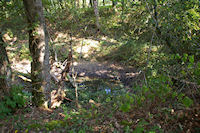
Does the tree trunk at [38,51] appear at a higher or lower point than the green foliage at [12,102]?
higher

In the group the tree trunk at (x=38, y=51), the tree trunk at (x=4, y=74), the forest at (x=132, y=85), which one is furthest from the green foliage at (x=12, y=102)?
the tree trunk at (x=38, y=51)

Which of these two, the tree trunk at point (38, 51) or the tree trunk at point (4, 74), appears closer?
the tree trunk at point (4, 74)

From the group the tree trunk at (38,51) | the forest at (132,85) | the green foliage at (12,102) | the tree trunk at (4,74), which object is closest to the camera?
the forest at (132,85)

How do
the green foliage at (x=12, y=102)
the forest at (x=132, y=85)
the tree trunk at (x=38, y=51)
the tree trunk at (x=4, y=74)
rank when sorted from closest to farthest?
the forest at (x=132, y=85) → the green foliage at (x=12, y=102) → the tree trunk at (x=4, y=74) → the tree trunk at (x=38, y=51)

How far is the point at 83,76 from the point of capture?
9508 millimetres

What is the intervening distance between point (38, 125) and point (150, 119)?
2018 millimetres

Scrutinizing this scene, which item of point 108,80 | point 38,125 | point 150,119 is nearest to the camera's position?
point 150,119

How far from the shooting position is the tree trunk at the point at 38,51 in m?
3.82

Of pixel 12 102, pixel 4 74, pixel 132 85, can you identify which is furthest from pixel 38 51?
pixel 132 85

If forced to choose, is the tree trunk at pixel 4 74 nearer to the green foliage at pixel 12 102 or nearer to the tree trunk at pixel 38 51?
the green foliage at pixel 12 102

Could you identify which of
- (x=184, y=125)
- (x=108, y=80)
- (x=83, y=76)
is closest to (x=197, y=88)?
(x=184, y=125)

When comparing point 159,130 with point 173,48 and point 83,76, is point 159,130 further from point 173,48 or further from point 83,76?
point 83,76

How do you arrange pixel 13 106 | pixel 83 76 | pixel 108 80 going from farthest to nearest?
pixel 83 76 < pixel 108 80 < pixel 13 106

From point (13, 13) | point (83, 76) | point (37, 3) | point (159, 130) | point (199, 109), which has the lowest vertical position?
point (83, 76)
